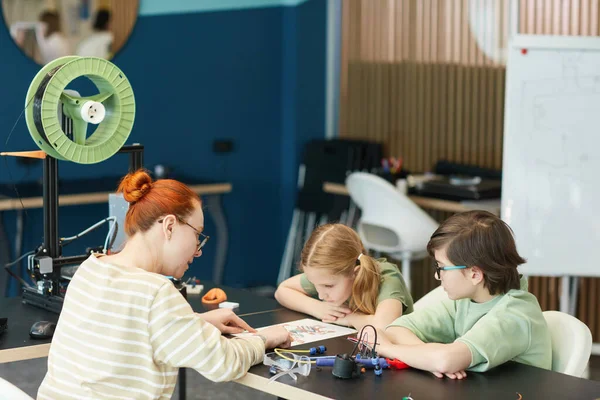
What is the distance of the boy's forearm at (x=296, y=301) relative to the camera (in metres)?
2.51

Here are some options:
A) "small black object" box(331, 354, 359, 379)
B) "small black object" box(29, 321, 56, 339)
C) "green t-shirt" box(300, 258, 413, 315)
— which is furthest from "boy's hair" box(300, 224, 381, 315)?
"small black object" box(29, 321, 56, 339)

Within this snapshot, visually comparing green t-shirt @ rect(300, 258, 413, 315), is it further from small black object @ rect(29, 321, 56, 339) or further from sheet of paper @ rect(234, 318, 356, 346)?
small black object @ rect(29, 321, 56, 339)

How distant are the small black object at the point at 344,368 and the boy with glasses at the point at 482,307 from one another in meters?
0.13

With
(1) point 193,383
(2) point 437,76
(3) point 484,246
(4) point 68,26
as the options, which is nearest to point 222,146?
(4) point 68,26

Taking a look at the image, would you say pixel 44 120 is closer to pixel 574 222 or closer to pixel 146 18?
pixel 574 222

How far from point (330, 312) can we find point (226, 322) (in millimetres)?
338

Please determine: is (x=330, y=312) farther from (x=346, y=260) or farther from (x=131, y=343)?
(x=131, y=343)

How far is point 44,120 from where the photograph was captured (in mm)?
2316

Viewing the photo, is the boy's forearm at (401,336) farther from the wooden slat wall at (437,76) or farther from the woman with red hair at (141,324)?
the wooden slat wall at (437,76)

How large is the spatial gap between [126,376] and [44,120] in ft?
2.64

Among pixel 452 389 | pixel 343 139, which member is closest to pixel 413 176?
pixel 343 139

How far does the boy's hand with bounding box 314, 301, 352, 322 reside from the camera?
96.0 inches

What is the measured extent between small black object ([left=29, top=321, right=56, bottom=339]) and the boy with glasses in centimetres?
83

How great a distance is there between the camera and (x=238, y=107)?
530 cm
